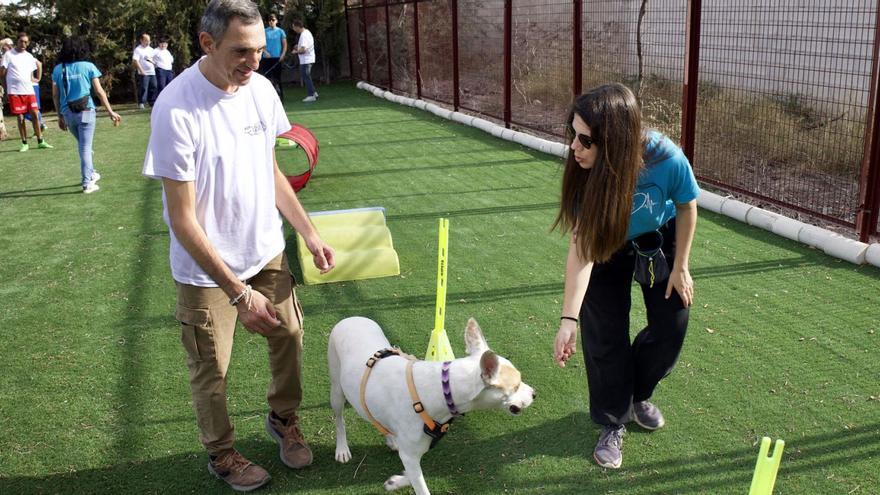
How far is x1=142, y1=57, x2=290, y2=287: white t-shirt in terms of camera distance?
9.00ft

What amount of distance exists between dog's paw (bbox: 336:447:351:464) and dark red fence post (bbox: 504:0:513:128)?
9.14 m

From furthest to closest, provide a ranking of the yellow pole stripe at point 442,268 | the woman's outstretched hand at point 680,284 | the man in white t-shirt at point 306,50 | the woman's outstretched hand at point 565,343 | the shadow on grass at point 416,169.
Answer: the man in white t-shirt at point 306,50 → the shadow on grass at point 416,169 → the yellow pole stripe at point 442,268 → the woman's outstretched hand at point 680,284 → the woman's outstretched hand at point 565,343

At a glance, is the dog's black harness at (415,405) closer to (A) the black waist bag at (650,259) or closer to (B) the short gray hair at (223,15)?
(A) the black waist bag at (650,259)

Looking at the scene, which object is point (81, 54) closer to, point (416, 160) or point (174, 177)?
point (416, 160)

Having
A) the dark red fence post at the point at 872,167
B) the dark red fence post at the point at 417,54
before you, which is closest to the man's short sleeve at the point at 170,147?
the dark red fence post at the point at 872,167

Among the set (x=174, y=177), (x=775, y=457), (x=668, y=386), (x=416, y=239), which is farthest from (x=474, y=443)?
(x=416, y=239)

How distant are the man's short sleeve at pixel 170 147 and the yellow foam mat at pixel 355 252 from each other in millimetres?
3045

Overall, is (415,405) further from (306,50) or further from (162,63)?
(162,63)

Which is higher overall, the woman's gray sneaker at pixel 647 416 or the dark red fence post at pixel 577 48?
the dark red fence post at pixel 577 48

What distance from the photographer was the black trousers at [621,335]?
11.0 ft

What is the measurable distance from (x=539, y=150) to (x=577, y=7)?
1.98 meters

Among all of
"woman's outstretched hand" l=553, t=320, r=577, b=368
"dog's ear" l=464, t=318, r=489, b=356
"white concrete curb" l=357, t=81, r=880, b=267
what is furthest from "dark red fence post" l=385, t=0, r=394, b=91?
"woman's outstretched hand" l=553, t=320, r=577, b=368

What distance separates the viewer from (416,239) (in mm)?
6973

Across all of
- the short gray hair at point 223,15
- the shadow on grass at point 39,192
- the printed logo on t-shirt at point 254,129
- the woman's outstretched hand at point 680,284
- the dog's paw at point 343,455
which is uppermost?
the short gray hair at point 223,15
